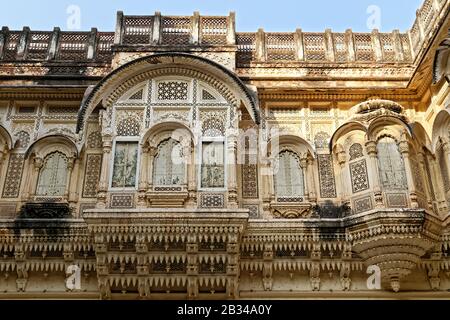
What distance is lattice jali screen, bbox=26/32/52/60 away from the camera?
12.5 m

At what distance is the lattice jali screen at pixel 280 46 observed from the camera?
1271 centimetres

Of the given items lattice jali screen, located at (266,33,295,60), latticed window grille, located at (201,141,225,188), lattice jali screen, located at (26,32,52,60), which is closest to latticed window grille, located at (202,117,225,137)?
latticed window grille, located at (201,141,225,188)

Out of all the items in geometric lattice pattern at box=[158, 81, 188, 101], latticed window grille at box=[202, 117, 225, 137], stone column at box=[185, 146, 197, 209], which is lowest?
stone column at box=[185, 146, 197, 209]

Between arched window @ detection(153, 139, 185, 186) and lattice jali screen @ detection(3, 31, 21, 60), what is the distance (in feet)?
14.5

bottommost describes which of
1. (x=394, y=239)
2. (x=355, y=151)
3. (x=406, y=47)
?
(x=394, y=239)

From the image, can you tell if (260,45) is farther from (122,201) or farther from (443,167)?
(122,201)

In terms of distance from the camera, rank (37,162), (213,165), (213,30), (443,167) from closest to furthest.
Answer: (213,165) < (443,167) < (37,162) < (213,30)

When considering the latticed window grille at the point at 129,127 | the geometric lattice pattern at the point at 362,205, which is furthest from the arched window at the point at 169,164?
the geometric lattice pattern at the point at 362,205

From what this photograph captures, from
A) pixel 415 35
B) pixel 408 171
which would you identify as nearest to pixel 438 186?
pixel 408 171

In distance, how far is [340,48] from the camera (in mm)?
12852

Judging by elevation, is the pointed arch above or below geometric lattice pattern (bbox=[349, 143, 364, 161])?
above

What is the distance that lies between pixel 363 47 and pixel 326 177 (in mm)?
3655

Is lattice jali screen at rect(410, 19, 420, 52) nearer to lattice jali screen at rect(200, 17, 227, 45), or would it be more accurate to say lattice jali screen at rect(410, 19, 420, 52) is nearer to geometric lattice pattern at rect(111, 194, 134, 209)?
lattice jali screen at rect(200, 17, 227, 45)
